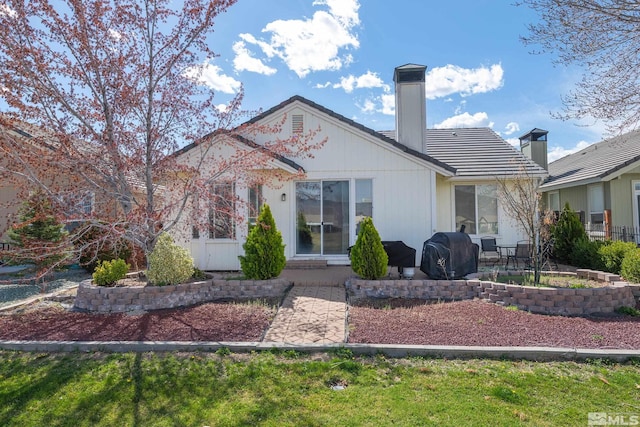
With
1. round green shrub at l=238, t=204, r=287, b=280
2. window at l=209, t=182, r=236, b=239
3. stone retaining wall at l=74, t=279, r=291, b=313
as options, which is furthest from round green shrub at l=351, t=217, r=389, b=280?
stone retaining wall at l=74, t=279, r=291, b=313

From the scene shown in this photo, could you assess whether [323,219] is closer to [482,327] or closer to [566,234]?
[482,327]

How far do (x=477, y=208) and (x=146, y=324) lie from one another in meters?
10.6

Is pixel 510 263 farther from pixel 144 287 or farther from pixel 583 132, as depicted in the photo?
pixel 144 287

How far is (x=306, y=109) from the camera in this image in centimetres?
1073

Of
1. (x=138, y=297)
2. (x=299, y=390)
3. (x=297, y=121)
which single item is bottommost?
(x=299, y=390)

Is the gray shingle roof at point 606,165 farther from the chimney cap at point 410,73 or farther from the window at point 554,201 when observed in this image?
the chimney cap at point 410,73

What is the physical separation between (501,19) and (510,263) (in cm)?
717

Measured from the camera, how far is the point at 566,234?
11219mm

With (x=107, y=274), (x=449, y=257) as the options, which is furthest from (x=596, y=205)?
(x=107, y=274)

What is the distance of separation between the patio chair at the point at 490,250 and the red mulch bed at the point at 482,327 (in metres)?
4.58

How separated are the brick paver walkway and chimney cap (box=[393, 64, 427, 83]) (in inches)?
289

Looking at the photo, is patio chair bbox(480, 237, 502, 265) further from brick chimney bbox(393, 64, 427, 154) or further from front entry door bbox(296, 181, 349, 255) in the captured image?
front entry door bbox(296, 181, 349, 255)

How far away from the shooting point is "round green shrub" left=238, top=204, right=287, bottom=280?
761cm

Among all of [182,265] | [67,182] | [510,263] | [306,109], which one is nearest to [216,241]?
[182,265]
